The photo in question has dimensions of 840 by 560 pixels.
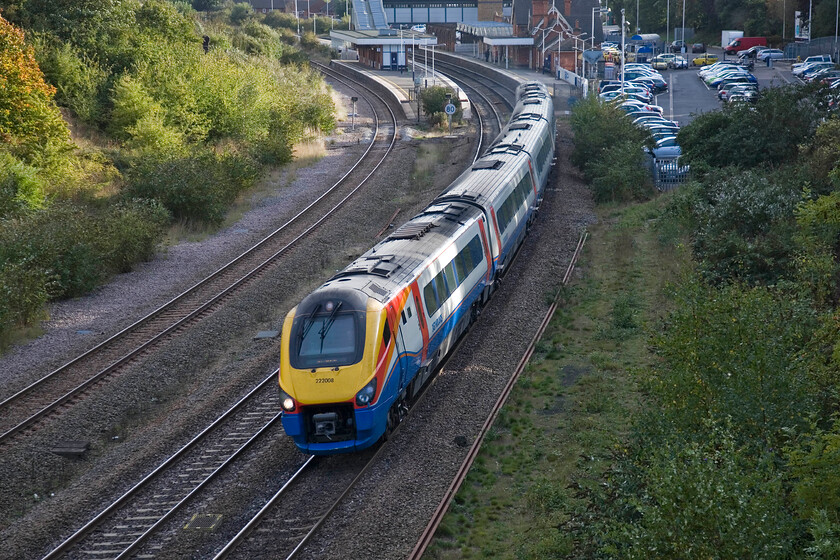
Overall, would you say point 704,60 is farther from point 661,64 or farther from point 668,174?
point 668,174

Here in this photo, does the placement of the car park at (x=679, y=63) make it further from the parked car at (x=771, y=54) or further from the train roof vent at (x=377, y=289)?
the train roof vent at (x=377, y=289)

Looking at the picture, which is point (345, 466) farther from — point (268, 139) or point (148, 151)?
point (268, 139)

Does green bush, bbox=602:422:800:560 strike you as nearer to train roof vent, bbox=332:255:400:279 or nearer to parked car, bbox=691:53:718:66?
train roof vent, bbox=332:255:400:279

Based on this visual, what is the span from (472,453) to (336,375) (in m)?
2.52

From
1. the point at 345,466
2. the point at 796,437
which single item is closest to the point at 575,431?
the point at 345,466

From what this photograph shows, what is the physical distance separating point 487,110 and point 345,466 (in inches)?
→ 1634

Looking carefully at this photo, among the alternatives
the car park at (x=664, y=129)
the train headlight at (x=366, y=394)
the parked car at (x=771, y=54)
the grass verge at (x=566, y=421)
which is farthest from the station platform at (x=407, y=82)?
the train headlight at (x=366, y=394)

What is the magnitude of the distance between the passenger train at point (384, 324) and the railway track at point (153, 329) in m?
5.36

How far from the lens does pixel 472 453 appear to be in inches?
531

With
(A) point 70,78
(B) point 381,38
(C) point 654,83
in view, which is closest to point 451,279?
(A) point 70,78

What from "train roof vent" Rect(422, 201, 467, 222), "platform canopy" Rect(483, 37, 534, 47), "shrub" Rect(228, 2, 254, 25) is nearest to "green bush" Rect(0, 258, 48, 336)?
"train roof vent" Rect(422, 201, 467, 222)

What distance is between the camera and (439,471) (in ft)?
43.1

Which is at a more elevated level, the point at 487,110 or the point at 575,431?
the point at 487,110

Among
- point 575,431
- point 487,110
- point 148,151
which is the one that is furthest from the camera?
point 487,110
